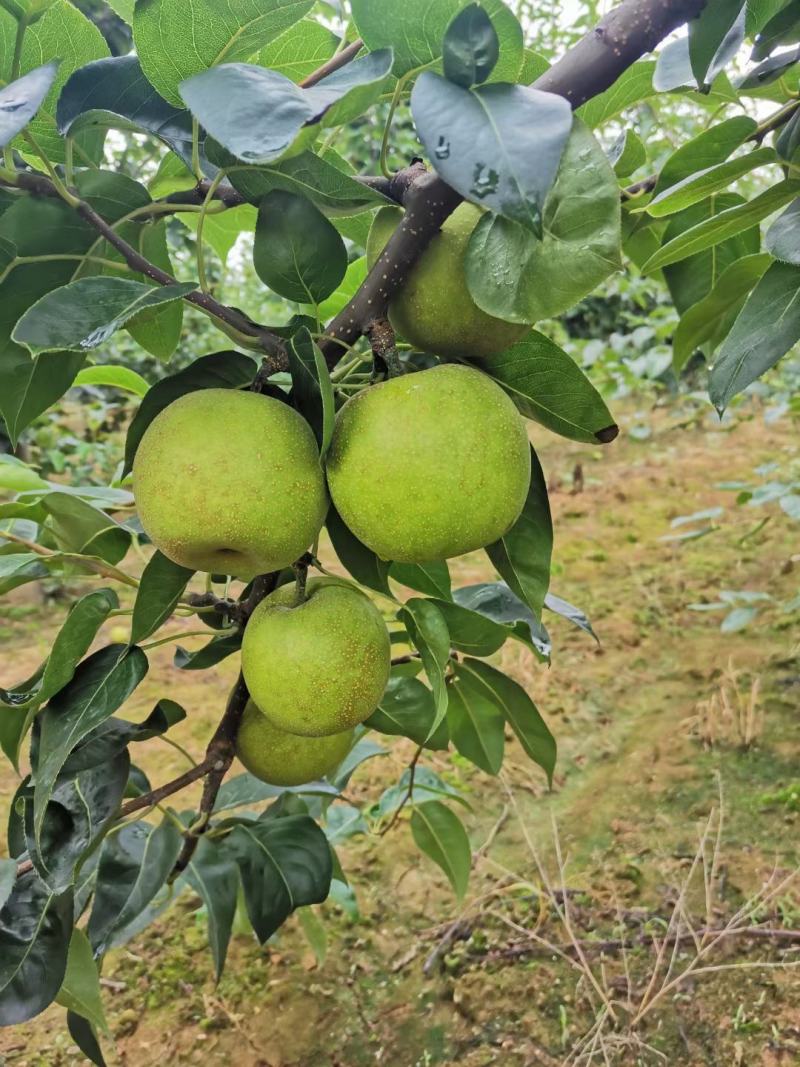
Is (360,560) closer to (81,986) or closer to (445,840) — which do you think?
(81,986)

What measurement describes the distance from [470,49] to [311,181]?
130 mm

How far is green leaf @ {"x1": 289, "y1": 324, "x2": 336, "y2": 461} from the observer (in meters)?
0.51

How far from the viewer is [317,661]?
24.7 inches

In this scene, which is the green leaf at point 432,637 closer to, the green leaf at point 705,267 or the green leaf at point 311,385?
the green leaf at point 311,385

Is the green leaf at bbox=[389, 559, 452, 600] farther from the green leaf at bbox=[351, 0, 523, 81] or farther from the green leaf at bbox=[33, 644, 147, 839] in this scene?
the green leaf at bbox=[351, 0, 523, 81]

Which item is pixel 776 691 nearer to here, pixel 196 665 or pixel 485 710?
pixel 485 710

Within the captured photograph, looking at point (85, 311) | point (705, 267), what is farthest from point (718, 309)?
point (85, 311)

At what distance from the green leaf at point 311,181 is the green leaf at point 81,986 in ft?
2.07

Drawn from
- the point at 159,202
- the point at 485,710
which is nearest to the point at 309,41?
the point at 159,202

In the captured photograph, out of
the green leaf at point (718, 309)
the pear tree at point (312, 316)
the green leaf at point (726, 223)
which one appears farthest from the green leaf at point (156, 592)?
the green leaf at point (718, 309)

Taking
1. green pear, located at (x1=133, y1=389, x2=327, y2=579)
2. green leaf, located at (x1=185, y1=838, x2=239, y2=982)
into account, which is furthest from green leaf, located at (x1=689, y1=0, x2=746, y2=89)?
green leaf, located at (x1=185, y1=838, x2=239, y2=982)

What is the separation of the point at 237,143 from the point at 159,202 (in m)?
0.29

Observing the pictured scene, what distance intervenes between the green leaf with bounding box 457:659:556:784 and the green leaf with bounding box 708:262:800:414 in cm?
38

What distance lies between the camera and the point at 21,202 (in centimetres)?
57
